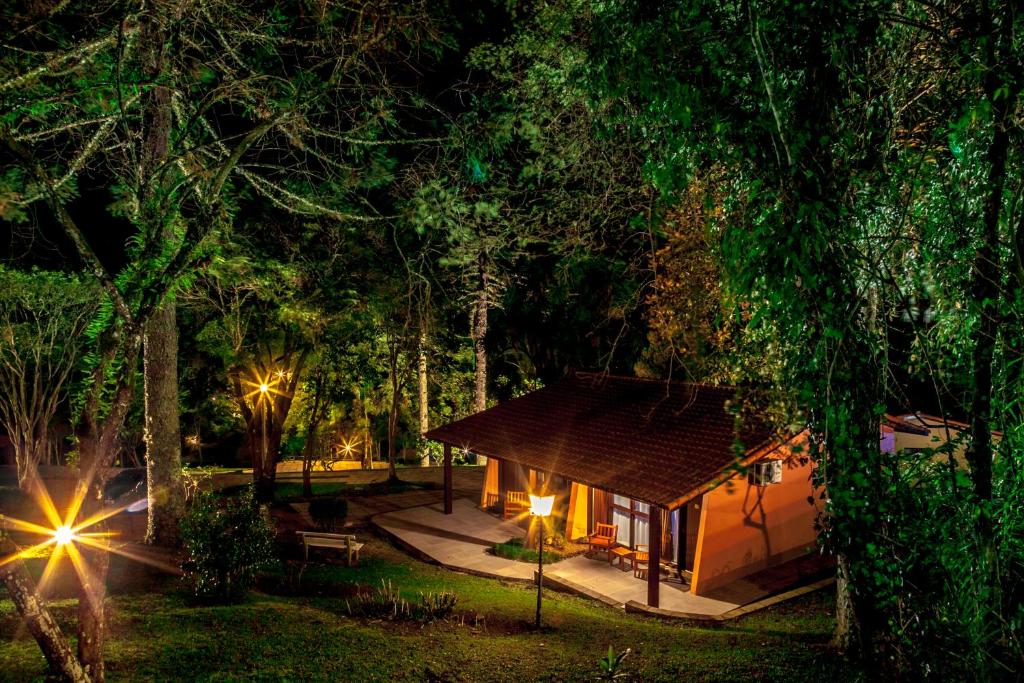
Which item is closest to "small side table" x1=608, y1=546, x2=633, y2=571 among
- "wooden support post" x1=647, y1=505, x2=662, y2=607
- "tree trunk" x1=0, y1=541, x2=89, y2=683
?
"wooden support post" x1=647, y1=505, x2=662, y2=607

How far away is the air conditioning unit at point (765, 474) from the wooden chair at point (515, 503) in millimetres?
6838

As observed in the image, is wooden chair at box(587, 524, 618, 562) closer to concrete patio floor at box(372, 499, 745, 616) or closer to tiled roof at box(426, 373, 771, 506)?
concrete patio floor at box(372, 499, 745, 616)

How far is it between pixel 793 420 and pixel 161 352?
36.7 ft

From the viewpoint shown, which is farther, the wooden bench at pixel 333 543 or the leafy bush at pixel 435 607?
the wooden bench at pixel 333 543

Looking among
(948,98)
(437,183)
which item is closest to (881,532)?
(948,98)

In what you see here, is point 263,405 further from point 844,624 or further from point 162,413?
point 844,624

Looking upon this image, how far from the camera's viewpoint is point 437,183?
1239 cm

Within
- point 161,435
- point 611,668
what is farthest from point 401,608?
point 161,435

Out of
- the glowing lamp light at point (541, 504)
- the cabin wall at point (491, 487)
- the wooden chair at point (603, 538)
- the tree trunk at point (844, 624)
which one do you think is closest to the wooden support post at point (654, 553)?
the glowing lamp light at point (541, 504)

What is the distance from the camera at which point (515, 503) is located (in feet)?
60.2

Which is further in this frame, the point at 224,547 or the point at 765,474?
the point at 765,474

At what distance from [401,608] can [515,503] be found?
8.67 m

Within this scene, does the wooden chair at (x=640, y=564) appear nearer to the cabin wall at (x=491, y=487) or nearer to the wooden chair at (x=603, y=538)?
the wooden chair at (x=603, y=538)

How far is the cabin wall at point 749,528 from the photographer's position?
1282cm
